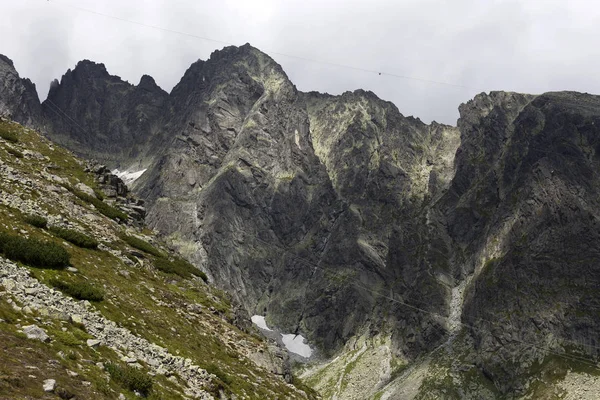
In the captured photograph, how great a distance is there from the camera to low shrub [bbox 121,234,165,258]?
45781 mm

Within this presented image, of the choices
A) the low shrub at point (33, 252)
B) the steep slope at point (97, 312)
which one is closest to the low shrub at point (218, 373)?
the steep slope at point (97, 312)

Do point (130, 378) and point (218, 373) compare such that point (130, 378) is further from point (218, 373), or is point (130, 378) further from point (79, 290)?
point (218, 373)

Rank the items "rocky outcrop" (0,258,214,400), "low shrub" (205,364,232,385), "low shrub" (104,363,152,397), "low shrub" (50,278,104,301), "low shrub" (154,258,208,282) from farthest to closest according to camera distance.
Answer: "low shrub" (154,258,208,282), "low shrub" (205,364,232,385), "low shrub" (50,278,104,301), "rocky outcrop" (0,258,214,400), "low shrub" (104,363,152,397)

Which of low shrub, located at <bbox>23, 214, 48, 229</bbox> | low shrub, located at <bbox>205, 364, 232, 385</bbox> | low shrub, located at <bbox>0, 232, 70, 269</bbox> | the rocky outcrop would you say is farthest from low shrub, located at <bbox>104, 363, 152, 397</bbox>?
low shrub, located at <bbox>23, 214, 48, 229</bbox>

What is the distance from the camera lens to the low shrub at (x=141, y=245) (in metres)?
45.8

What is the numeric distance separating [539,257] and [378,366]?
248ft

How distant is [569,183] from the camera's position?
199 meters

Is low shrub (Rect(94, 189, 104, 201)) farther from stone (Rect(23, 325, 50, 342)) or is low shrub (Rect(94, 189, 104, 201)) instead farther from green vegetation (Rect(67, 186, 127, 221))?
stone (Rect(23, 325, 50, 342))

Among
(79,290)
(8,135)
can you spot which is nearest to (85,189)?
(8,135)

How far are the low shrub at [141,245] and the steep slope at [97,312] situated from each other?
135mm

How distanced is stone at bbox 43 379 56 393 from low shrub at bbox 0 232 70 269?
11674 mm

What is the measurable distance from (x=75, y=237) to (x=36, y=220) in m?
3.08

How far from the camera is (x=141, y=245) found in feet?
154

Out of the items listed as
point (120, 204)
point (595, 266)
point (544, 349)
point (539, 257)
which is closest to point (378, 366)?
point (544, 349)
